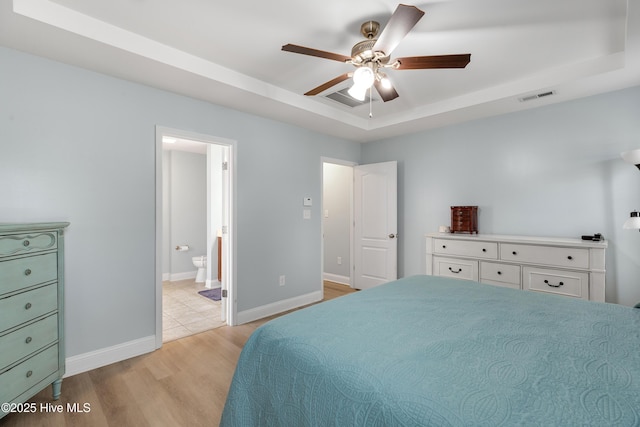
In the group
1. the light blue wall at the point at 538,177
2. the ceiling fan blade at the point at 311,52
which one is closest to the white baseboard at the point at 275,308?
the light blue wall at the point at 538,177

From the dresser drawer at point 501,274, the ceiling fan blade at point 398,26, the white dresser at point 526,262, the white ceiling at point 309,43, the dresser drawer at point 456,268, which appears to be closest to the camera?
the ceiling fan blade at point 398,26

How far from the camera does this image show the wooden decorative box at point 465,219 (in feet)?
12.1

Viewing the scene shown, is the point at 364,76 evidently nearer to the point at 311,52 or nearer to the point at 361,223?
the point at 311,52

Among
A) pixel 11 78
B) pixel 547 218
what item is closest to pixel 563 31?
pixel 547 218

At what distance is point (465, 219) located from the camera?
371cm

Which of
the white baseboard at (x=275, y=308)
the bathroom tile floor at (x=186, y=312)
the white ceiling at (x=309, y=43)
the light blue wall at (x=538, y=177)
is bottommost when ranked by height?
the bathroom tile floor at (x=186, y=312)

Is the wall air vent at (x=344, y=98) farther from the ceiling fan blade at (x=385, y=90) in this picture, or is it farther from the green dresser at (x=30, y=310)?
A: the green dresser at (x=30, y=310)

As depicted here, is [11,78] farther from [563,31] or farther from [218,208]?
[563,31]

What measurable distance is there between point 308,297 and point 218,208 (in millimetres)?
2095

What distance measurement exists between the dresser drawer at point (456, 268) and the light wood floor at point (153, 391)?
7.92 feet

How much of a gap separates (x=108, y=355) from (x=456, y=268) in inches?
138

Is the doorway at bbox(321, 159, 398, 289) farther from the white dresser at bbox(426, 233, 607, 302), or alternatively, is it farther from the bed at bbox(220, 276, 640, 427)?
the bed at bbox(220, 276, 640, 427)

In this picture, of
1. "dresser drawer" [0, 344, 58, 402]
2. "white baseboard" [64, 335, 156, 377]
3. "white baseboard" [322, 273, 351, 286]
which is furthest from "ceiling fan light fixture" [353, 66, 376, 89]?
"white baseboard" [322, 273, 351, 286]

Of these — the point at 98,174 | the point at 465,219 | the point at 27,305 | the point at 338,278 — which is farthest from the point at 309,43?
the point at 338,278
